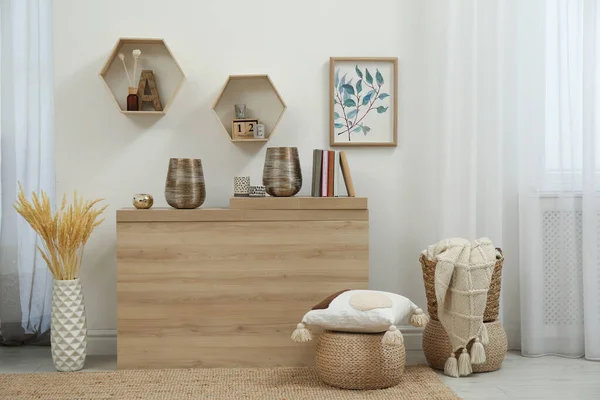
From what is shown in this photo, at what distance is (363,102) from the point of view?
11.3 ft

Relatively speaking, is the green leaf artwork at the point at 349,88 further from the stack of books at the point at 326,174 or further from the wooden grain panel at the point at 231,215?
the wooden grain panel at the point at 231,215

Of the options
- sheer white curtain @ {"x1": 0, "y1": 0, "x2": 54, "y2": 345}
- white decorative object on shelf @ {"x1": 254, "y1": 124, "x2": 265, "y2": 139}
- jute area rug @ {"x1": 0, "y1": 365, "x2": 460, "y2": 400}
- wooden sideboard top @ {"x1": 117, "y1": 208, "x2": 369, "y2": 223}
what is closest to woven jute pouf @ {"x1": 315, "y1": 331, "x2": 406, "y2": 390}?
jute area rug @ {"x1": 0, "y1": 365, "x2": 460, "y2": 400}

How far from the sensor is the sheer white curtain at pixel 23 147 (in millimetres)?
3480

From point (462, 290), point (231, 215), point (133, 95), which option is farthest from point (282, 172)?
point (462, 290)

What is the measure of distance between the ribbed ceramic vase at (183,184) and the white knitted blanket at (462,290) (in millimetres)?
1103

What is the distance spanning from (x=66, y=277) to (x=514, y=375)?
2.01m

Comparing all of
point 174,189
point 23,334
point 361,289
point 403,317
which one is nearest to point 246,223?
point 174,189

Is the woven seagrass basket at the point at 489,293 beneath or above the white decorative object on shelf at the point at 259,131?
beneath

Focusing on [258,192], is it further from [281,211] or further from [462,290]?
[462,290]

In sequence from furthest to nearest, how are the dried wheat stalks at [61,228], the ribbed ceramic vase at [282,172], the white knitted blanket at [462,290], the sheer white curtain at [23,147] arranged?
the sheer white curtain at [23,147] → the ribbed ceramic vase at [282,172] → the dried wheat stalks at [61,228] → the white knitted blanket at [462,290]

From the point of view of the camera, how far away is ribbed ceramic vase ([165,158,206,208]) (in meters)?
3.07

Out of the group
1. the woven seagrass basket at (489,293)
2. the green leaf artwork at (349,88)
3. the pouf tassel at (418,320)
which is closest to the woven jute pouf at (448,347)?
the woven seagrass basket at (489,293)

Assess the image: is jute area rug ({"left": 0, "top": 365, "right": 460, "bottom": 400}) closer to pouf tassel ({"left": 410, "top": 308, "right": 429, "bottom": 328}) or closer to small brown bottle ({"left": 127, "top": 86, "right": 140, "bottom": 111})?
pouf tassel ({"left": 410, "top": 308, "right": 429, "bottom": 328})

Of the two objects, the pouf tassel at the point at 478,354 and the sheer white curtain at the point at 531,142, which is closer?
the pouf tassel at the point at 478,354
